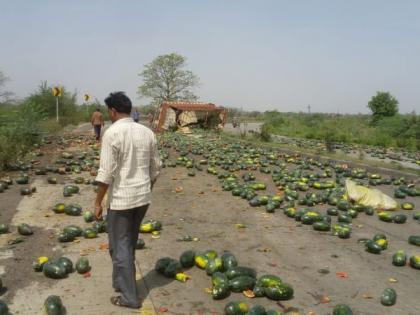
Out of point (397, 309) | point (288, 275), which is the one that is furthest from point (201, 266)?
point (397, 309)

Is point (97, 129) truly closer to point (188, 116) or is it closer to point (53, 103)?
point (188, 116)

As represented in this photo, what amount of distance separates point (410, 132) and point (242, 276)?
3243cm

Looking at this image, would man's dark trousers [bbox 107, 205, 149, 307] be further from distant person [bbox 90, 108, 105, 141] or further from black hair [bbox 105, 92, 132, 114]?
distant person [bbox 90, 108, 105, 141]

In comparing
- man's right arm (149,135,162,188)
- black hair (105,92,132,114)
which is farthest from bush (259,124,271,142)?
black hair (105,92,132,114)

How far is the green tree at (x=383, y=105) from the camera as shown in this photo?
46406 mm

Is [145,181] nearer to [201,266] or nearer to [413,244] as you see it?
[201,266]

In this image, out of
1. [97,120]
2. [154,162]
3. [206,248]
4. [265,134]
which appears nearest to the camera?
[154,162]

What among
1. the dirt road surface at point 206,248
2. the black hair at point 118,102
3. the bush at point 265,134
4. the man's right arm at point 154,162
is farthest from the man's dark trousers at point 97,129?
the black hair at point 118,102

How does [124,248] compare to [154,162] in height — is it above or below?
below

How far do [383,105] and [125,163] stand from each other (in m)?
47.3

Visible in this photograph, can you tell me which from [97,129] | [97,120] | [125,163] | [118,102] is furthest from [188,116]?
[125,163]

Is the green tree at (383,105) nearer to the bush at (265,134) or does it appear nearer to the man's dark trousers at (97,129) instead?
the bush at (265,134)

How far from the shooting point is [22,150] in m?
17.0

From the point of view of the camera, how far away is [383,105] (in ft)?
153
